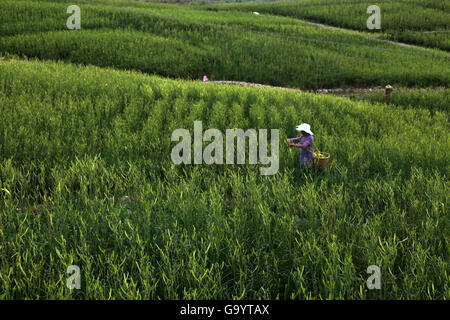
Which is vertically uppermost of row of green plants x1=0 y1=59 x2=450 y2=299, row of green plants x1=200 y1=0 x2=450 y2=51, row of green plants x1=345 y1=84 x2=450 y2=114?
row of green plants x1=200 y1=0 x2=450 y2=51

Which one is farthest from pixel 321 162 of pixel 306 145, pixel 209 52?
pixel 209 52

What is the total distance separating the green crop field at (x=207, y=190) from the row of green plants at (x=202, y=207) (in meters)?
0.02

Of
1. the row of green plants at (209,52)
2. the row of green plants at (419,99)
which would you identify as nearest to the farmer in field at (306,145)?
the row of green plants at (419,99)

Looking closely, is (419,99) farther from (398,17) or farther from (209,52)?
(398,17)

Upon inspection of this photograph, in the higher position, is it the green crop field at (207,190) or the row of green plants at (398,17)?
the row of green plants at (398,17)

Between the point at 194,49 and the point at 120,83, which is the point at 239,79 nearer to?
the point at 194,49

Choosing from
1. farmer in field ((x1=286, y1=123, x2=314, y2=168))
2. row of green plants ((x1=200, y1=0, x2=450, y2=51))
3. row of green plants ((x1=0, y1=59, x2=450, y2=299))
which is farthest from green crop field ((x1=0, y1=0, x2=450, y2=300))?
row of green plants ((x1=200, y1=0, x2=450, y2=51))

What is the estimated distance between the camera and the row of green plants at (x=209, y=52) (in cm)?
1245

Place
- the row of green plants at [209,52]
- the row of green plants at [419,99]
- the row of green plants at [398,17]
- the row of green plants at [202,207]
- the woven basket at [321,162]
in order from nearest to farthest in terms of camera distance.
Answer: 1. the row of green plants at [202,207]
2. the woven basket at [321,162]
3. the row of green plants at [419,99]
4. the row of green plants at [209,52]
5. the row of green plants at [398,17]

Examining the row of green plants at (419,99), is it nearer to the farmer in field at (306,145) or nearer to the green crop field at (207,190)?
the green crop field at (207,190)

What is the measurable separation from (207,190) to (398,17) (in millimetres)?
30022

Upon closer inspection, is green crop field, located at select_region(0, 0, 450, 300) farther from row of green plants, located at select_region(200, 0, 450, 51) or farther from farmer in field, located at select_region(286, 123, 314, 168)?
row of green plants, located at select_region(200, 0, 450, 51)

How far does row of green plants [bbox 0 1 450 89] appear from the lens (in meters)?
12.4

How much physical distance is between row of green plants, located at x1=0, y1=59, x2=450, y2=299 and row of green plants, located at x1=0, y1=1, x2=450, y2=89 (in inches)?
224
